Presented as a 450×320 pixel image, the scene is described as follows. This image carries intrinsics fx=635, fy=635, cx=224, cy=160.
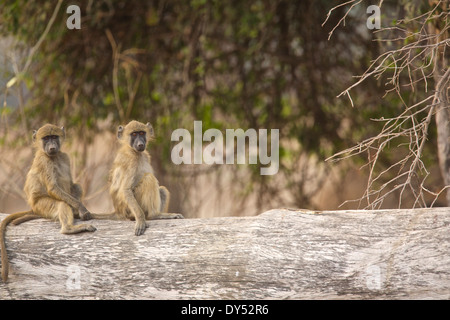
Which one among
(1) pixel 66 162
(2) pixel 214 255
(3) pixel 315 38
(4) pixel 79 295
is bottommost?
(4) pixel 79 295

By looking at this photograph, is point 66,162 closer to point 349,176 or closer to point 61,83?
point 61,83

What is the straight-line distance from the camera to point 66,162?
18.3 ft

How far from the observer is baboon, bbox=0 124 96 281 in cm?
514

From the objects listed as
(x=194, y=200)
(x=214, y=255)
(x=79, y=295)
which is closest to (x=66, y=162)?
(x=79, y=295)

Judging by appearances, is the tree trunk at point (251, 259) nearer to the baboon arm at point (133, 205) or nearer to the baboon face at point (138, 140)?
the baboon arm at point (133, 205)

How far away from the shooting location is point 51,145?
17.6ft

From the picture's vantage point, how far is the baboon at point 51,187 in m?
5.14

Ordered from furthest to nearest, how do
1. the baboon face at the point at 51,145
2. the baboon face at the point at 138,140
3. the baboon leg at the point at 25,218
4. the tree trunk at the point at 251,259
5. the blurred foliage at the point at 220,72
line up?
the blurred foliage at the point at 220,72 < the baboon face at the point at 138,140 < the baboon face at the point at 51,145 < the baboon leg at the point at 25,218 < the tree trunk at the point at 251,259

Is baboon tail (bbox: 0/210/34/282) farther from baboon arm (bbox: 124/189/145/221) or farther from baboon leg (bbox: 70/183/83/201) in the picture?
baboon arm (bbox: 124/189/145/221)

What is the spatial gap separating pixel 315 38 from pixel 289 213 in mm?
4517

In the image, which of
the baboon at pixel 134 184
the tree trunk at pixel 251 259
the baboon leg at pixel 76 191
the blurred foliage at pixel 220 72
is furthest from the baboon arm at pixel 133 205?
the blurred foliage at pixel 220 72

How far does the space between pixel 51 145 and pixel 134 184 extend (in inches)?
30.4

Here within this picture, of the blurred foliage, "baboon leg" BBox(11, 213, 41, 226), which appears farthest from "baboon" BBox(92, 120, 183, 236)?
the blurred foliage

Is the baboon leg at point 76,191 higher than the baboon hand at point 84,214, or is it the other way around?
the baboon leg at point 76,191
